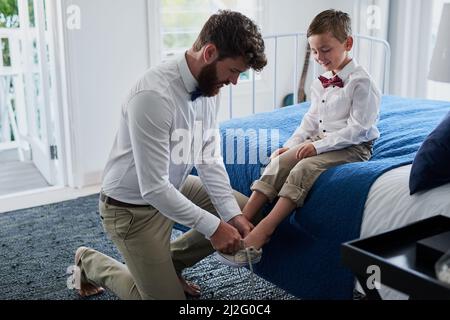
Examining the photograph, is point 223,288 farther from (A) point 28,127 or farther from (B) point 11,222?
(A) point 28,127

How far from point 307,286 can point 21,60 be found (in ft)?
9.72

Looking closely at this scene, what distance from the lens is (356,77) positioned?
1.80 metres

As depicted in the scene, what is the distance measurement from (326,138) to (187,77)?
49 centimetres

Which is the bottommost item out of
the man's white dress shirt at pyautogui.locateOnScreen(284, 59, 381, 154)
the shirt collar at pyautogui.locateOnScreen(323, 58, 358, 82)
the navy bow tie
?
the man's white dress shirt at pyautogui.locateOnScreen(284, 59, 381, 154)

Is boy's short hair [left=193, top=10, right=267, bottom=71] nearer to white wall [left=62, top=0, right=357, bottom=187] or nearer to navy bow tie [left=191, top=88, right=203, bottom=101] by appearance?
navy bow tie [left=191, top=88, right=203, bottom=101]

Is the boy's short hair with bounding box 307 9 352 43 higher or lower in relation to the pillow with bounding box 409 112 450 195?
higher

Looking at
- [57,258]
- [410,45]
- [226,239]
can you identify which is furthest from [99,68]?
[410,45]

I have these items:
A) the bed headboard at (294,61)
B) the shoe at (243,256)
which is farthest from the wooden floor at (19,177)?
the shoe at (243,256)

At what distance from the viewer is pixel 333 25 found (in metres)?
1.81

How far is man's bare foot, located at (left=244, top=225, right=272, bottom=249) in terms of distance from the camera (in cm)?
163

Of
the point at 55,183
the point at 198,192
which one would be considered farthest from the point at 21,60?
the point at 198,192

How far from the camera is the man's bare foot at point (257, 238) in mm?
1635

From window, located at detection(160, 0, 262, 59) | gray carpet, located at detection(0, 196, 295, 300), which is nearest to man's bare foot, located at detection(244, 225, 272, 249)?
gray carpet, located at detection(0, 196, 295, 300)

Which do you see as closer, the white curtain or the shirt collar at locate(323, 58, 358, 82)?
the shirt collar at locate(323, 58, 358, 82)
